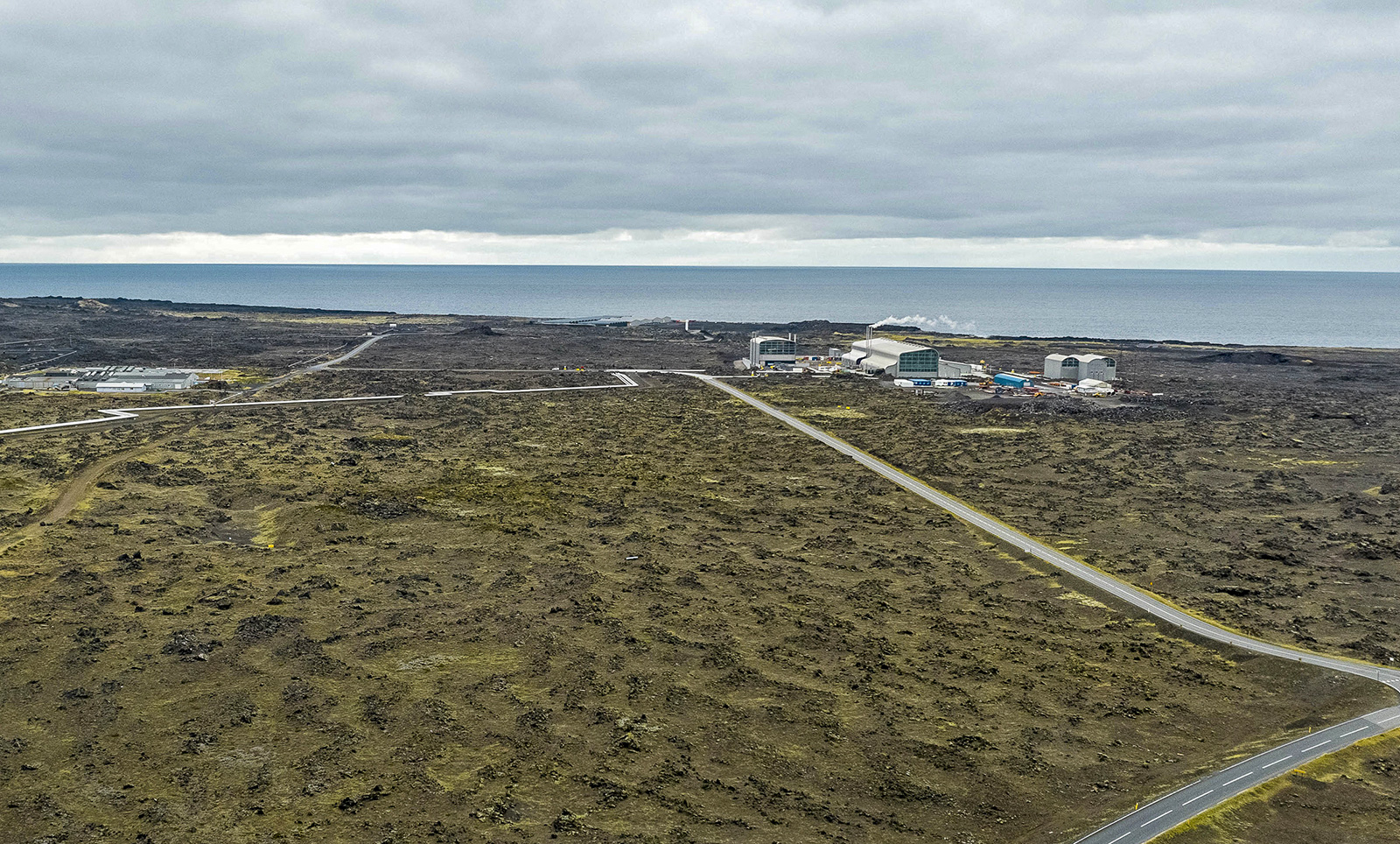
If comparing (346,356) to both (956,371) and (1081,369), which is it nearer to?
(956,371)

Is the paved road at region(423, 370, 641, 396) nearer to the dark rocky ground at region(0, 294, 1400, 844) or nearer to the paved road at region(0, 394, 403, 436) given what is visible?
the paved road at region(0, 394, 403, 436)

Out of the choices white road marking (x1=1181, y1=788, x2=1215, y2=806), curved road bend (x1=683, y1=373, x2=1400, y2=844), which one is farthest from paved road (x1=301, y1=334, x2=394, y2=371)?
white road marking (x1=1181, y1=788, x2=1215, y2=806)

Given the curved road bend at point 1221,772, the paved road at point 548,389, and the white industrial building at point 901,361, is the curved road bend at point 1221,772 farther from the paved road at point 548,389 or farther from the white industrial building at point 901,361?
the paved road at point 548,389

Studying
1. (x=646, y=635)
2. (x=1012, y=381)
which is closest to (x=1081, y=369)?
(x=1012, y=381)

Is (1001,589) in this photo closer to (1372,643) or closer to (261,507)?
(1372,643)

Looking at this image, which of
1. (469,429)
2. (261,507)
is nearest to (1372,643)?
(261,507)

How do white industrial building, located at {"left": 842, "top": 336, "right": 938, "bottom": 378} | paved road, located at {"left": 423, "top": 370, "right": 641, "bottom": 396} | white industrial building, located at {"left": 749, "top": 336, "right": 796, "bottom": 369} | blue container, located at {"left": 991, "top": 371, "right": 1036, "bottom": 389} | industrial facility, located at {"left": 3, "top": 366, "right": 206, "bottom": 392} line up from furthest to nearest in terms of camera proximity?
white industrial building, located at {"left": 749, "top": 336, "right": 796, "bottom": 369} < white industrial building, located at {"left": 842, "top": 336, "right": 938, "bottom": 378} < blue container, located at {"left": 991, "top": 371, "right": 1036, "bottom": 389} < paved road, located at {"left": 423, "top": 370, "right": 641, "bottom": 396} < industrial facility, located at {"left": 3, "top": 366, "right": 206, "bottom": 392}

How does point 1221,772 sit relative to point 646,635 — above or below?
below
